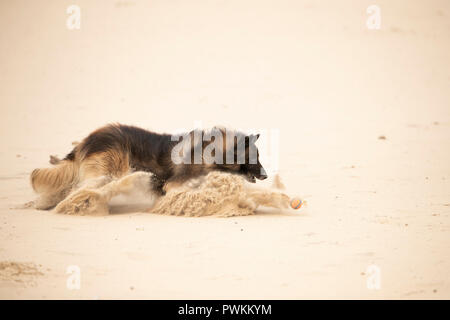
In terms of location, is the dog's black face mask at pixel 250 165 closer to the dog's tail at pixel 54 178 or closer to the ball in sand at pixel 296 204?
the ball in sand at pixel 296 204

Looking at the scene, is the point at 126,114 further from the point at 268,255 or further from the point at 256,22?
the point at 268,255

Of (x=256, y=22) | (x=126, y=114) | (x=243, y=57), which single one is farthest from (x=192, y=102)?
(x=256, y=22)

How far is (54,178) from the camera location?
6.69 m

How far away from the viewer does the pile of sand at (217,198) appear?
6402 mm

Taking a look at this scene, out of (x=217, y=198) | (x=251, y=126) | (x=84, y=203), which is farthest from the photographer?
(x=251, y=126)

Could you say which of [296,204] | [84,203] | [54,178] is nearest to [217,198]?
[296,204]

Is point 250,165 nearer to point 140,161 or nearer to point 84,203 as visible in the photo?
point 140,161

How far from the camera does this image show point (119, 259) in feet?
15.4

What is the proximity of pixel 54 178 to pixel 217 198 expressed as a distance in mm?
2057

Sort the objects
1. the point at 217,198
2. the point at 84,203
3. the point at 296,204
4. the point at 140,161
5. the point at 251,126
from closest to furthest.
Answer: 1. the point at 84,203
2. the point at 217,198
3. the point at 296,204
4. the point at 140,161
5. the point at 251,126

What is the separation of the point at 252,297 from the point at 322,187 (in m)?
4.31

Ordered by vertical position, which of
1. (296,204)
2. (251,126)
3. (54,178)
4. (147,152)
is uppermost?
Result: (251,126)

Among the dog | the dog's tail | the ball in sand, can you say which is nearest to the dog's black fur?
the dog

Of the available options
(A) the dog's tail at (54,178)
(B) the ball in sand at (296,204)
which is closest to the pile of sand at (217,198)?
(B) the ball in sand at (296,204)
